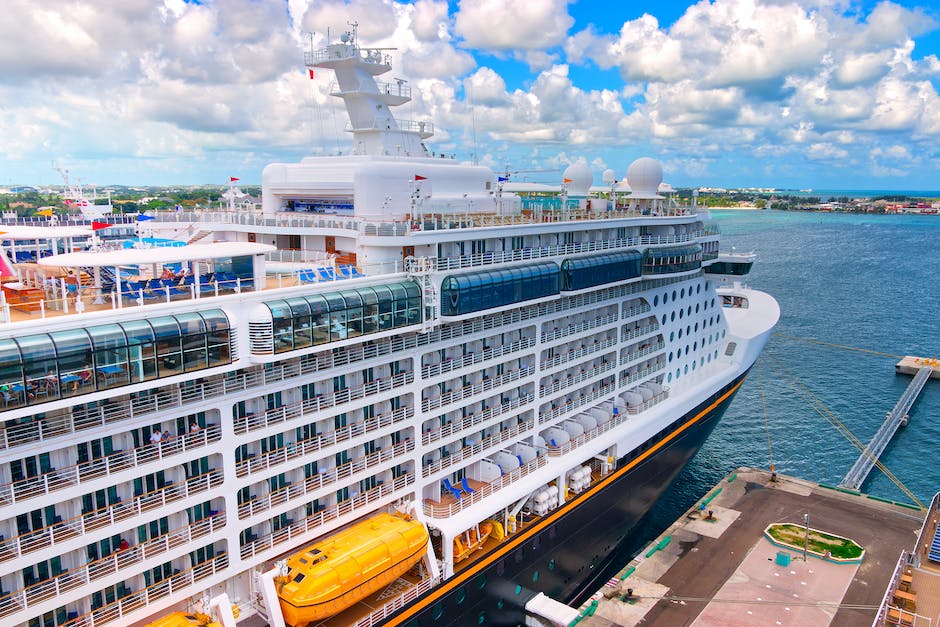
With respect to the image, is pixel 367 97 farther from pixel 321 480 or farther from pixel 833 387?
pixel 833 387

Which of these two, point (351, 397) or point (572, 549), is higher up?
point (351, 397)

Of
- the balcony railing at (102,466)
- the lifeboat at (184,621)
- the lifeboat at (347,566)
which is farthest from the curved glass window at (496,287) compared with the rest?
the lifeboat at (184,621)

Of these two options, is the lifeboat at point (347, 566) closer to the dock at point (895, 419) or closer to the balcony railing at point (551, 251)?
the balcony railing at point (551, 251)

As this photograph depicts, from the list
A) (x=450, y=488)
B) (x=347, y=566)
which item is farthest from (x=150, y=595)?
(x=450, y=488)

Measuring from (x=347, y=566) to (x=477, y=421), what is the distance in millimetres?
7493

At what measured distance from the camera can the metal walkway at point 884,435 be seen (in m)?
38.1

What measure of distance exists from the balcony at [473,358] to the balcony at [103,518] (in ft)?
23.4

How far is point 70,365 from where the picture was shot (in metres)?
12.9

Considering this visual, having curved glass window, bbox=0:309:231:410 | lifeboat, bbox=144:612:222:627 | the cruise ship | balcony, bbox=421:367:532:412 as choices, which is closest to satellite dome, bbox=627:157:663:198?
the cruise ship

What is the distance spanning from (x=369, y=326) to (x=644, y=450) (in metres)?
16.4

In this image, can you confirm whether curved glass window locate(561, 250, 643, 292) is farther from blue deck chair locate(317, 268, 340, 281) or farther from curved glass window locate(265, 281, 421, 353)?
blue deck chair locate(317, 268, 340, 281)

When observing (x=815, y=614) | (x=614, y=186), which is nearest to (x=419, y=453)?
(x=815, y=614)

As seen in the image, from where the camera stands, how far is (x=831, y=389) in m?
51.8

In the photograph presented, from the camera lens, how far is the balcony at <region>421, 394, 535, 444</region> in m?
21.4
